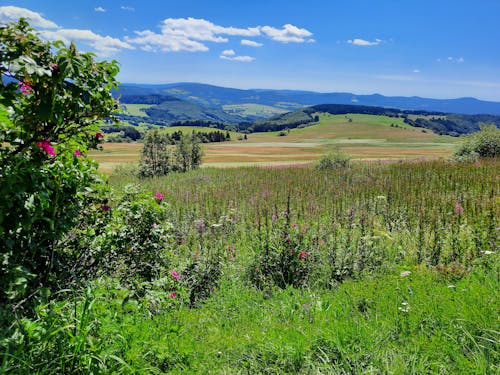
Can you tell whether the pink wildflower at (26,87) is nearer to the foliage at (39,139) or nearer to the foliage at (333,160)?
the foliage at (39,139)

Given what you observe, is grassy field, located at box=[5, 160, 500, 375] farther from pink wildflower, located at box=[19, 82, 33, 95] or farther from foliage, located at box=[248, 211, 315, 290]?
pink wildflower, located at box=[19, 82, 33, 95]

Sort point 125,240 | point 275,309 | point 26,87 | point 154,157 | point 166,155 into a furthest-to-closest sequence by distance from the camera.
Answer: point 166,155
point 154,157
point 275,309
point 125,240
point 26,87

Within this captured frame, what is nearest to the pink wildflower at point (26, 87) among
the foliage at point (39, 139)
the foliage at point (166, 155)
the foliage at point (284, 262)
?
the foliage at point (39, 139)

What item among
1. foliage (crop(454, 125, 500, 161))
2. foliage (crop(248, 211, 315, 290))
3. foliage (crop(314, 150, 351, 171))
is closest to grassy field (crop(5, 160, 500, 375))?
foliage (crop(248, 211, 315, 290))

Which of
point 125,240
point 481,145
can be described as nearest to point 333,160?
point 481,145

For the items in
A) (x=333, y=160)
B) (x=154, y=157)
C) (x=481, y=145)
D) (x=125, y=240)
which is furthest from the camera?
(x=154, y=157)

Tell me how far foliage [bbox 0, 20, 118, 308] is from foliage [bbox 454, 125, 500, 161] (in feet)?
63.6

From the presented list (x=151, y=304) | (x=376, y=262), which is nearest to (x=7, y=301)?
(x=151, y=304)

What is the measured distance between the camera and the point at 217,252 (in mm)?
6070

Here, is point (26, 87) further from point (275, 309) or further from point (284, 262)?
point (284, 262)

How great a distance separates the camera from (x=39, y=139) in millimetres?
2793

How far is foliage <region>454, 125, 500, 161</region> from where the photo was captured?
1830cm

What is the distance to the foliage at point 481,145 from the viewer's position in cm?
1830

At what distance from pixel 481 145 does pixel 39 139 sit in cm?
2208
